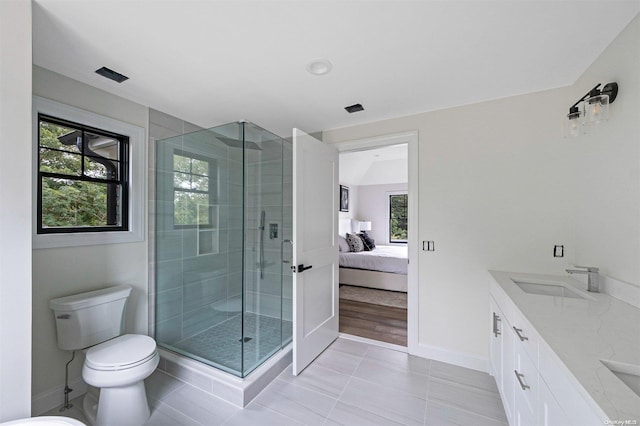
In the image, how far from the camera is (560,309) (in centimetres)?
130

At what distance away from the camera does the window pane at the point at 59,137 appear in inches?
71.3

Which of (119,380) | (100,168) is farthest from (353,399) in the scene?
(100,168)

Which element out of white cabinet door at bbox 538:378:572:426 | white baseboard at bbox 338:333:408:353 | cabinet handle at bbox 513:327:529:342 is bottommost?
white baseboard at bbox 338:333:408:353

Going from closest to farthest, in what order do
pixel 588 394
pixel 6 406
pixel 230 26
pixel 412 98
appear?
pixel 588 394, pixel 6 406, pixel 230 26, pixel 412 98

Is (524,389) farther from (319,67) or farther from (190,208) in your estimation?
(190,208)

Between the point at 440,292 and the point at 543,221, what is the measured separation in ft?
3.24

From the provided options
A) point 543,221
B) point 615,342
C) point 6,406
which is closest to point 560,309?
point 615,342

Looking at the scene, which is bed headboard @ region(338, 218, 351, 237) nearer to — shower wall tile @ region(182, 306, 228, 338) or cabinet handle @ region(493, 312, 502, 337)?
shower wall tile @ region(182, 306, 228, 338)

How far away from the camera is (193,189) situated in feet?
8.02

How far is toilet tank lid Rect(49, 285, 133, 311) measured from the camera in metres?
1.75

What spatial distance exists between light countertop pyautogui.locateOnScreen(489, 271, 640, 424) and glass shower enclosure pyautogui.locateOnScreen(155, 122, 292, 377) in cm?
187

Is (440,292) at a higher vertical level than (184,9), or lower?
lower

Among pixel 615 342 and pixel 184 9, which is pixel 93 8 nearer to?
pixel 184 9

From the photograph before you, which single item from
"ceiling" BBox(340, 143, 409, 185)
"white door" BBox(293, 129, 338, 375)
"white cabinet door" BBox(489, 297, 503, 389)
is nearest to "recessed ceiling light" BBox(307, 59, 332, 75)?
"white door" BBox(293, 129, 338, 375)
